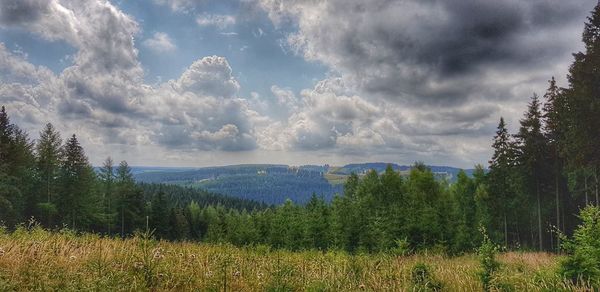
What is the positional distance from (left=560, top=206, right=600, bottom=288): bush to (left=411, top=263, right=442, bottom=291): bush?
296cm

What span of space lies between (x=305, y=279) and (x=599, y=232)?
22.1ft

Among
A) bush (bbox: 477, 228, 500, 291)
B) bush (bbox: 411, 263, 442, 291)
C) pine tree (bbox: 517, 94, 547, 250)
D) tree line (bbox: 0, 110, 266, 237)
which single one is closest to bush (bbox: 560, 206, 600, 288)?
bush (bbox: 477, 228, 500, 291)

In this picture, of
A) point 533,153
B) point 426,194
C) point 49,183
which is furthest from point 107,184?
point 533,153

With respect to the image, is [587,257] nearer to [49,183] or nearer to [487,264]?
[487,264]

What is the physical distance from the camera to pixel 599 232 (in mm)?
8648

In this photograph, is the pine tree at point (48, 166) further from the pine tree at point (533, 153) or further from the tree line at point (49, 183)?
the pine tree at point (533, 153)

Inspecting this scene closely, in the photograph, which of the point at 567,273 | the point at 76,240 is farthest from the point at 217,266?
the point at 567,273

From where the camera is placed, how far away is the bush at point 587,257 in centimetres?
850

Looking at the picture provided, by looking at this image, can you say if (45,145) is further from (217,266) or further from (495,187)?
(495,187)

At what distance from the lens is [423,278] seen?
27.6 ft

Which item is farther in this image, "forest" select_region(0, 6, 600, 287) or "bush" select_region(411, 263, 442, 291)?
"forest" select_region(0, 6, 600, 287)

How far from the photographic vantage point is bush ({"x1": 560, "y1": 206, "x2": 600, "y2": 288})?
8500 mm

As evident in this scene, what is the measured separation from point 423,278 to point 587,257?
12.3ft

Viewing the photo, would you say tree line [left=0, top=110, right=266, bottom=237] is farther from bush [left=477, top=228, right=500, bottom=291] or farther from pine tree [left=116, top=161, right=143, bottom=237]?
bush [left=477, top=228, right=500, bottom=291]
